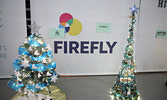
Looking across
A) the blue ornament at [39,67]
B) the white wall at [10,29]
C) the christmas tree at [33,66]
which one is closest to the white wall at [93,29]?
the white wall at [10,29]

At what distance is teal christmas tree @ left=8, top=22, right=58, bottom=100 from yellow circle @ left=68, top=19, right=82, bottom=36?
51.5 inches

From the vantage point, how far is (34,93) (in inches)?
93.0

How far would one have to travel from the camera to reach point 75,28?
11.2 feet

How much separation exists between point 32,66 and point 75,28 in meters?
1.67

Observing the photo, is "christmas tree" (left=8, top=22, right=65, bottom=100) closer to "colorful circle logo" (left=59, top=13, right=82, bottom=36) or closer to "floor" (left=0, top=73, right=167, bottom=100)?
"floor" (left=0, top=73, right=167, bottom=100)

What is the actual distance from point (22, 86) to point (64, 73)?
5.07 feet

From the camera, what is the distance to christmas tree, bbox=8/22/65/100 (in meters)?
2.08

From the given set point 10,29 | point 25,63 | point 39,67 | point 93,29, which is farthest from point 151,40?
point 10,29

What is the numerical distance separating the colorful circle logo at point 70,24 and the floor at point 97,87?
1225mm

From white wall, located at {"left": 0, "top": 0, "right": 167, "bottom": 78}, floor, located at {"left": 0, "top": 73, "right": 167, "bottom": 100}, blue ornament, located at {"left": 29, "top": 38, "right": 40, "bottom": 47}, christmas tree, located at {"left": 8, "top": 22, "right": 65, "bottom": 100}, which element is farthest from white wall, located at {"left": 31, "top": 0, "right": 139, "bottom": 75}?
blue ornament, located at {"left": 29, "top": 38, "right": 40, "bottom": 47}

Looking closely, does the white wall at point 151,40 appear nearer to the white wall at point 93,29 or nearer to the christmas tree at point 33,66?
the white wall at point 93,29

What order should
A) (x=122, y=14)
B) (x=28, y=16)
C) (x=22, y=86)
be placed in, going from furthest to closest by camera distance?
1. (x=122, y=14)
2. (x=28, y=16)
3. (x=22, y=86)

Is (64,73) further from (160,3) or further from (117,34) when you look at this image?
(160,3)

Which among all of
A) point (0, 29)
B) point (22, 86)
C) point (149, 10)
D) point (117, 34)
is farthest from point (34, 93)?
point (149, 10)
